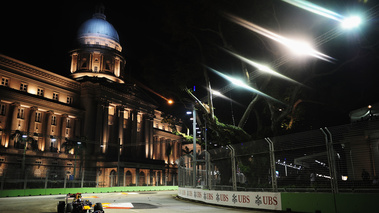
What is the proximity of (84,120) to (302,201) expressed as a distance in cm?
5878

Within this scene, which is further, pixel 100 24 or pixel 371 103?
pixel 100 24

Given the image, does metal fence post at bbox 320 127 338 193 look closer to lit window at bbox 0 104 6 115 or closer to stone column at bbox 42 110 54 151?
lit window at bbox 0 104 6 115

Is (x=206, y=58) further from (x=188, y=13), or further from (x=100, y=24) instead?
(x=100, y=24)

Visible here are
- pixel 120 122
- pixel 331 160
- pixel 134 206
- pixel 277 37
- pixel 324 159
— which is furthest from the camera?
pixel 120 122

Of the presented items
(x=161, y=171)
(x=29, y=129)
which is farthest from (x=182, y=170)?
(x=161, y=171)

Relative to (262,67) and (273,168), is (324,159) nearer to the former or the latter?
(273,168)

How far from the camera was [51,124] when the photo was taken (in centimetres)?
5894

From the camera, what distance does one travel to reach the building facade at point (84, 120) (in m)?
51.4

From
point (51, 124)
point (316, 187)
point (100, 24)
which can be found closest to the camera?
point (316, 187)

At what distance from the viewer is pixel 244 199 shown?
14.6m

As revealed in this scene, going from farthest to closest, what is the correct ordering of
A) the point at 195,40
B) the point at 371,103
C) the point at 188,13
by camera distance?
the point at 371,103 → the point at 195,40 → the point at 188,13

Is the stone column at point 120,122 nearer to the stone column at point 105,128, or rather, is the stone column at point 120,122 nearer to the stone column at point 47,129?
the stone column at point 105,128

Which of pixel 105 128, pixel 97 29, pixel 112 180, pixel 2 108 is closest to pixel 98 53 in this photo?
pixel 97 29

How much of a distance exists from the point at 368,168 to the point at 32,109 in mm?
56906
